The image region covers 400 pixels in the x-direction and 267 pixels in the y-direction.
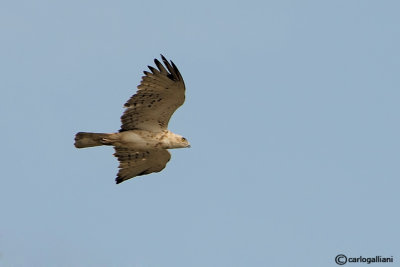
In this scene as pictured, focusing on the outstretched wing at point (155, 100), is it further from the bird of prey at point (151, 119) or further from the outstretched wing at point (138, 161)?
the outstretched wing at point (138, 161)

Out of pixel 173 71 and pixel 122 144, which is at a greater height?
pixel 173 71

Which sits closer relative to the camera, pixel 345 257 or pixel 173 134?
pixel 173 134

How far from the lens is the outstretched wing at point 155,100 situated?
2033 centimetres

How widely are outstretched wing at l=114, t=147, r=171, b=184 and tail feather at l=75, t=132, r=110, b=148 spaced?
48.4 inches

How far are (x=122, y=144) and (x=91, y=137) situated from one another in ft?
2.82

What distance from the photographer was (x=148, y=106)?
21.0 m

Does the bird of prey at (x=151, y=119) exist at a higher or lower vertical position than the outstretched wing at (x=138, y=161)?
higher

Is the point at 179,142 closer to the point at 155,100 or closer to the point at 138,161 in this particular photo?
the point at 155,100

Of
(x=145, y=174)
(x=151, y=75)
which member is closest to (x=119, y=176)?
(x=145, y=174)

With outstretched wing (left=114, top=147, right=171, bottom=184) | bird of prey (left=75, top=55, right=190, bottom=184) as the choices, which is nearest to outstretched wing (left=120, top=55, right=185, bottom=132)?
bird of prey (left=75, top=55, right=190, bottom=184)

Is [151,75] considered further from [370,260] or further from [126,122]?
[370,260]

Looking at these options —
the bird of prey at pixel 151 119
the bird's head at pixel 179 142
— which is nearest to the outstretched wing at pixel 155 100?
the bird of prey at pixel 151 119

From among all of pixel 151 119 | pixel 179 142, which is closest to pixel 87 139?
pixel 151 119

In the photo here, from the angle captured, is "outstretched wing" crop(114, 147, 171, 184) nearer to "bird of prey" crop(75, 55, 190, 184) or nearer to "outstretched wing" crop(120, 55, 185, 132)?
"bird of prey" crop(75, 55, 190, 184)
